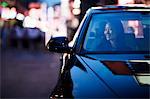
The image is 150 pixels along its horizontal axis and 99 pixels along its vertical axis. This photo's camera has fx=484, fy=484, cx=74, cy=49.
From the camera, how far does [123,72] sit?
3826mm

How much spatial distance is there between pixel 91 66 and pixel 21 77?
→ 5.06 metres

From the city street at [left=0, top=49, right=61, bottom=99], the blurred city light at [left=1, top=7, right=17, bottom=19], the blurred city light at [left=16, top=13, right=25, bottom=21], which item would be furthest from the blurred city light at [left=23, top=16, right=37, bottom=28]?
the city street at [left=0, top=49, right=61, bottom=99]

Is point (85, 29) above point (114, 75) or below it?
above

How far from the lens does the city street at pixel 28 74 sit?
730 cm

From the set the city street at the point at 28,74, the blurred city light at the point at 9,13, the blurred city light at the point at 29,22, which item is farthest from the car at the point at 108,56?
the blurred city light at the point at 9,13

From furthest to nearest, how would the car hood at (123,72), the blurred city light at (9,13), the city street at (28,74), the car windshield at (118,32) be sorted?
the blurred city light at (9,13) < the city street at (28,74) < the car windshield at (118,32) < the car hood at (123,72)

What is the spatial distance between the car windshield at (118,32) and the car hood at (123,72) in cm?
29

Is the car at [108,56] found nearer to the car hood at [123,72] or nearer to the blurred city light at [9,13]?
the car hood at [123,72]

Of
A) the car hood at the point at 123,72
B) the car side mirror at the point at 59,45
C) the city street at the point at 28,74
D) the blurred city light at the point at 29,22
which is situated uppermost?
the blurred city light at the point at 29,22

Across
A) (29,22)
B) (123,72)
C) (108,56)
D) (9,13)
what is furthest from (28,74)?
(123,72)

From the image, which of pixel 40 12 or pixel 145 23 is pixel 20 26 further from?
pixel 145 23

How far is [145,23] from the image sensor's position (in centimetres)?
490

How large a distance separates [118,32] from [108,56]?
573mm

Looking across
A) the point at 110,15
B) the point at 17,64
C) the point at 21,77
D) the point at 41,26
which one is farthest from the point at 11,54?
the point at 110,15
